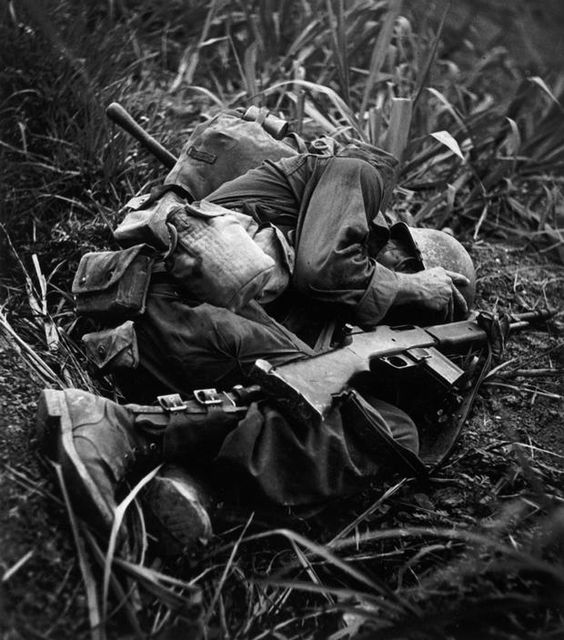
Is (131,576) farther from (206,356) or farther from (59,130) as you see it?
(59,130)

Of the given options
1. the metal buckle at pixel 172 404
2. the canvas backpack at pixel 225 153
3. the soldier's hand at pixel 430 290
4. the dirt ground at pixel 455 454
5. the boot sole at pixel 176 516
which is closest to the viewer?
the dirt ground at pixel 455 454

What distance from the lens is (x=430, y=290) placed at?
3344 mm

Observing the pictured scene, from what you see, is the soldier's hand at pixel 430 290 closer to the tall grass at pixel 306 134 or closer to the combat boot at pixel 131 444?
the tall grass at pixel 306 134

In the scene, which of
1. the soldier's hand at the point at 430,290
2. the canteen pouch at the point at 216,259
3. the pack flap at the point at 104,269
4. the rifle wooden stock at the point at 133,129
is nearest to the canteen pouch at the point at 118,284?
the pack flap at the point at 104,269

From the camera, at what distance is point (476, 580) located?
2.51m

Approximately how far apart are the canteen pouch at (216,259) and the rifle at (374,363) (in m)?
0.26

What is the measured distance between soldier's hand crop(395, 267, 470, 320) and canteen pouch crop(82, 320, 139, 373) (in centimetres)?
104

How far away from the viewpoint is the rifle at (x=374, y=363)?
2.70 metres

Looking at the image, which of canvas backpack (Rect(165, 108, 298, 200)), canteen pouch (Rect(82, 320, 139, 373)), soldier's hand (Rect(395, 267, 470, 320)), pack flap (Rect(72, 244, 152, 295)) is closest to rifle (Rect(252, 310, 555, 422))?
soldier's hand (Rect(395, 267, 470, 320))

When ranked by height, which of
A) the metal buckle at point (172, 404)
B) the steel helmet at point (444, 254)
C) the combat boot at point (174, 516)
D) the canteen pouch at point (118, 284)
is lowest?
the steel helmet at point (444, 254)

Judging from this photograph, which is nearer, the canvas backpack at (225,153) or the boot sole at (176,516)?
the boot sole at (176,516)

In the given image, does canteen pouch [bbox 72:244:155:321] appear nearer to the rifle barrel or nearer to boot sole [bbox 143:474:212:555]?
boot sole [bbox 143:474:212:555]

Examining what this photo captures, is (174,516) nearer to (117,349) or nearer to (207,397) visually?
(207,397)

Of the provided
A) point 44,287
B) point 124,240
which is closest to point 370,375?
point 124,240
